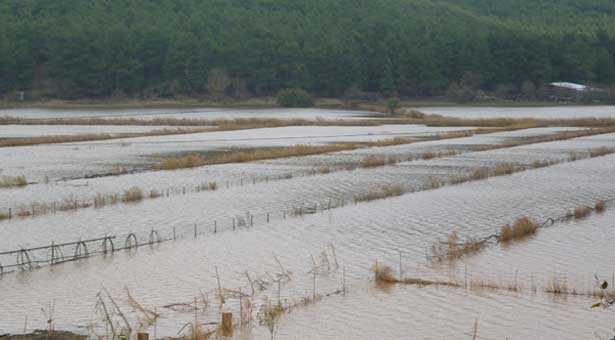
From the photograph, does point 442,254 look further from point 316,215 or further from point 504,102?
point 504,102

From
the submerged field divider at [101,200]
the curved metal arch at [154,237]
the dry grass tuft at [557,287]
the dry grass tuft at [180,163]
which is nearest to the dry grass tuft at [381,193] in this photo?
the submerged field divider at [101,200]

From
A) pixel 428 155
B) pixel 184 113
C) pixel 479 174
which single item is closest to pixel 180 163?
pixel 428 155

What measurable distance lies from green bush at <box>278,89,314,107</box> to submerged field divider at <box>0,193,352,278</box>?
4832cm

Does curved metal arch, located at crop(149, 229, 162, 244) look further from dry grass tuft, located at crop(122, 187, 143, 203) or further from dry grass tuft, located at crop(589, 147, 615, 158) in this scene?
dry grass tuft, located at crop(589, 147, 615, 158)

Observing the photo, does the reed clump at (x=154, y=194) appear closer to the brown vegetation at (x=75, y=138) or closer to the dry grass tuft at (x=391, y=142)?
the brown vegetation at (x=75, y=138)

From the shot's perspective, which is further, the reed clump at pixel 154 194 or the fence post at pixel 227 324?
the reed clump at pixel 154 194

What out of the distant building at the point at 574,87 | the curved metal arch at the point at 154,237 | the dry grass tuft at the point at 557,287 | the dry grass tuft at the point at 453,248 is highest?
the distant building at the point at 574,87

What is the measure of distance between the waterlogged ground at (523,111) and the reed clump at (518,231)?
129 feet

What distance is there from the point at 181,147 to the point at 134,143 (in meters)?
2.71

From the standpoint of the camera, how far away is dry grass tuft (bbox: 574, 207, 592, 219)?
57.0ft

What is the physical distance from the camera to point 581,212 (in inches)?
690

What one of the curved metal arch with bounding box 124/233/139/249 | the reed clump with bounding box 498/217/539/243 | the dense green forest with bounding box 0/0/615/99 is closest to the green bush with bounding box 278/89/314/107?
the dense green forest with bounding box 0/0/615/99

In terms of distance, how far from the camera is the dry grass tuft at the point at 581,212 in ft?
57.0

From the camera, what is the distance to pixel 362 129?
43.8m
